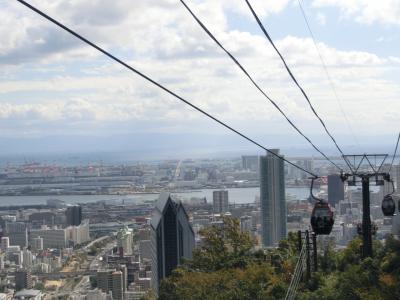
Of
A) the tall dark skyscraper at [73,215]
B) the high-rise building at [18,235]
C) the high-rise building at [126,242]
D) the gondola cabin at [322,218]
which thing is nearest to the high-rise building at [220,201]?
the tall dark skyscraper at [73,215]

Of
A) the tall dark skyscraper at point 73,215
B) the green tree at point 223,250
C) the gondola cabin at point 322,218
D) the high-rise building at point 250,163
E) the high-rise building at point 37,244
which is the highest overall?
the high-rise building at point 250,163

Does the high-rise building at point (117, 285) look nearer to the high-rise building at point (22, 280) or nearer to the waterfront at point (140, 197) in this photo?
the high-rise building at point (22, 280)

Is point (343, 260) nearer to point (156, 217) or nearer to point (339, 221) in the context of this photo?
point (156, 217)

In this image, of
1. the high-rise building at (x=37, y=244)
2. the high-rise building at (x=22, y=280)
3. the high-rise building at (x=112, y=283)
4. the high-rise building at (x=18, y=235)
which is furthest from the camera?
the high-rise building at (x=18, y=235)

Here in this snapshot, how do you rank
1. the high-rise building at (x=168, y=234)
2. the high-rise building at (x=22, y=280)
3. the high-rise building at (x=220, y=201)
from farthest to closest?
1. the high-rise building at (x=220, y=201)
2. the high-rise building at (x=22, y=280)
3. the high-rise building at (x=168, y=234)

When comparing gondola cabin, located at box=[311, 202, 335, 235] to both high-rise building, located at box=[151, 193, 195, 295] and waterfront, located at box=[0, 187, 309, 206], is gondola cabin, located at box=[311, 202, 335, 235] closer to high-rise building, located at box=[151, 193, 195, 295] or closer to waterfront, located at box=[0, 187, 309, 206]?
high-rise building, located at box=[151, 193, 195, 295]

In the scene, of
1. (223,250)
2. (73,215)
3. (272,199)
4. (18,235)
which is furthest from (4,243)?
(223,250)

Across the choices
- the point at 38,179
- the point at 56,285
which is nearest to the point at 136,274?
the point at 56,285

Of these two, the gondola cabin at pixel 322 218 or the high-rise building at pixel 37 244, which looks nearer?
the gondola cabin at pixel 322 218
